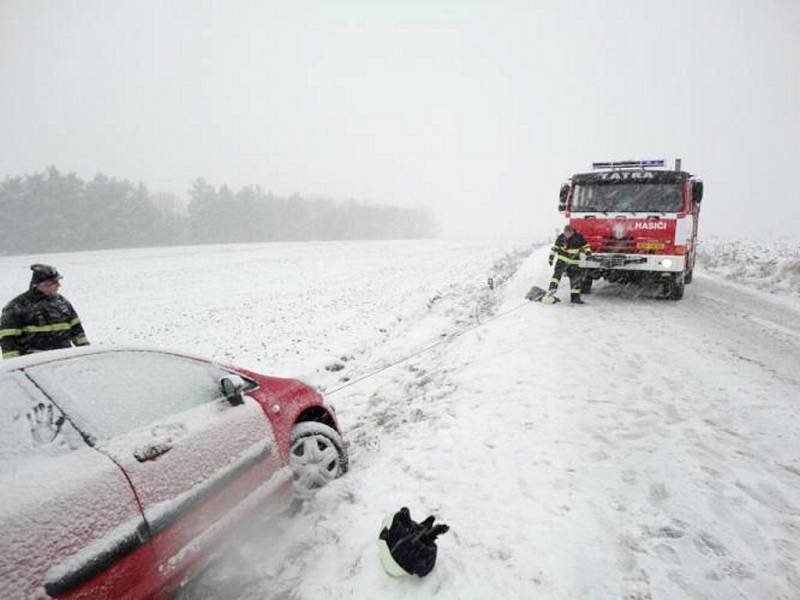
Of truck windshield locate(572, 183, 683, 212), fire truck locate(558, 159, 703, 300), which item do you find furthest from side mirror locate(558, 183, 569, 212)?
truck windshield locate(572, 183, 683, 212)

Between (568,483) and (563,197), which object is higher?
(563,197)

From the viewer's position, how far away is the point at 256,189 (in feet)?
246

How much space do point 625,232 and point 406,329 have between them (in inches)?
224

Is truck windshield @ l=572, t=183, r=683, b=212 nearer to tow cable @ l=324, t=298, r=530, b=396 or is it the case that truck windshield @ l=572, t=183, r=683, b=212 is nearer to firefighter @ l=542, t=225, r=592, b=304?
firefighter @ l=542, t=225, r=592, b=304

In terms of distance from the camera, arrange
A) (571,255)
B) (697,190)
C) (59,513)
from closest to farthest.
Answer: (59,513) → (571,255) → (697,190)

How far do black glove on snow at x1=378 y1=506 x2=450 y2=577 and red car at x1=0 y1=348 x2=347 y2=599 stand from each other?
92 cm

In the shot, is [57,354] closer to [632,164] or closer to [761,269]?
[632,164]

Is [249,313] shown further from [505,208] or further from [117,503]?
[505,208]

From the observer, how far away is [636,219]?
9.93m

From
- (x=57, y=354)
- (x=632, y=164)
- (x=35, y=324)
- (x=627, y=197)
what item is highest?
(x=632, y=164)

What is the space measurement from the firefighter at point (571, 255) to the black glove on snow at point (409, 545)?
8399 mm

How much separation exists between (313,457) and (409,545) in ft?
4.48

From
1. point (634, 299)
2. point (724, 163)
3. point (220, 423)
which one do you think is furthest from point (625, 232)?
point (724, 163)

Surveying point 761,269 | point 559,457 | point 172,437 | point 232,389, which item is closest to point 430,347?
point 559,457
